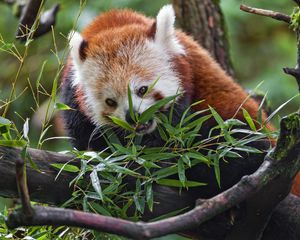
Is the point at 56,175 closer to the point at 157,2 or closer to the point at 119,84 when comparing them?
the point at 119,84

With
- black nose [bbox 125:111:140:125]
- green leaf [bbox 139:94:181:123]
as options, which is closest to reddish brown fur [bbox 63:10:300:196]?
black nose [bbox 125:111:140:125]

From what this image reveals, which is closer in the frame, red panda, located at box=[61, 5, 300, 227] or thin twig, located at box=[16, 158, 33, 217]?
thin twig, located at box=[16, 158, 33, 217]

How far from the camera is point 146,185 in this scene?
2.50 m

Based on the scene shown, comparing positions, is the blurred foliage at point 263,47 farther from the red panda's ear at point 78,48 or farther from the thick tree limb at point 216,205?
the thick tree limb at point 216,205

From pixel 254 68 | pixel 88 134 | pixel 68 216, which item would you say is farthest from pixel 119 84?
pixel 254 68

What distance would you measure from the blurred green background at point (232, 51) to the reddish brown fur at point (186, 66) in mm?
1560

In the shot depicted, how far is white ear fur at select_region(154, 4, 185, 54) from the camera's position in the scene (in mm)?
3211

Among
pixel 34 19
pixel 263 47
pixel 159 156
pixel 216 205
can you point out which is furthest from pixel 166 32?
pixel 263 47

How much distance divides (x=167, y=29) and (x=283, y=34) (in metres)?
4.22

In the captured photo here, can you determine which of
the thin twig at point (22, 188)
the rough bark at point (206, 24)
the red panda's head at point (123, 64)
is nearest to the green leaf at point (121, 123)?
the red panda's head at point (123, 64)

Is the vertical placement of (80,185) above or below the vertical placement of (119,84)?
below

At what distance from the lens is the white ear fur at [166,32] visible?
3.21 meters

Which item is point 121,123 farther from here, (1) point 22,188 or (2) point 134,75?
(1) point 22,188

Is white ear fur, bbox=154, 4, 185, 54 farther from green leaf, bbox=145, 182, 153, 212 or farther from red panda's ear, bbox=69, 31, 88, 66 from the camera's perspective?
green leaf, bbox=145, 182, 153, 212
